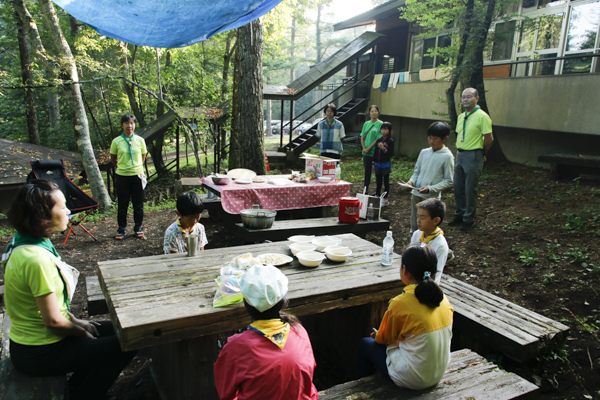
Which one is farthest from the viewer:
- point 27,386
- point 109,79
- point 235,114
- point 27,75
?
point 27,75

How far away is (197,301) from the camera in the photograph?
2352 mm

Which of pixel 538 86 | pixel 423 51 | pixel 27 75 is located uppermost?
pixel 423 51

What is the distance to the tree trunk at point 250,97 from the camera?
25.4 feet

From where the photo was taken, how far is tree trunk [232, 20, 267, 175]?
773 centimetres

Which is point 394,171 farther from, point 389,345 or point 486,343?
point 389,345

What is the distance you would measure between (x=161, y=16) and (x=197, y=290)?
1.78 metres

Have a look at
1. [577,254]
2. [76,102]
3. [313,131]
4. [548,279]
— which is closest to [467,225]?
[577,254]

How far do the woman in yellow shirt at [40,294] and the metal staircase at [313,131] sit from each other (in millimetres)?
11745

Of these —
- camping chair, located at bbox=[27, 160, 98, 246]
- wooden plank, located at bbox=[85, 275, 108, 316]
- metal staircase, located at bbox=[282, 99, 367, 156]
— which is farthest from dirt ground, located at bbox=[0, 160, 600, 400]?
metal staircase, located at bbox=[282, 99, 367, 156]

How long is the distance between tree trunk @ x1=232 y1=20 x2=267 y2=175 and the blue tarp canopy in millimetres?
5336

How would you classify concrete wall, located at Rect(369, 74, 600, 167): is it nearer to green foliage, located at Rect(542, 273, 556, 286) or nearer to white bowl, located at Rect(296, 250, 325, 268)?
green foliage, located at Rect(542, 273, 556, 286)

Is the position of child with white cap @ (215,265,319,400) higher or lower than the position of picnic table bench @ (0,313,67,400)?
higher

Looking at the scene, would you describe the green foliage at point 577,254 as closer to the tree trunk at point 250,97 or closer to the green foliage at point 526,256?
the green foliage at point 526,256

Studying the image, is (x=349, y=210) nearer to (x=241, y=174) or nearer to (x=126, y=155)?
(x=241, y=174)
